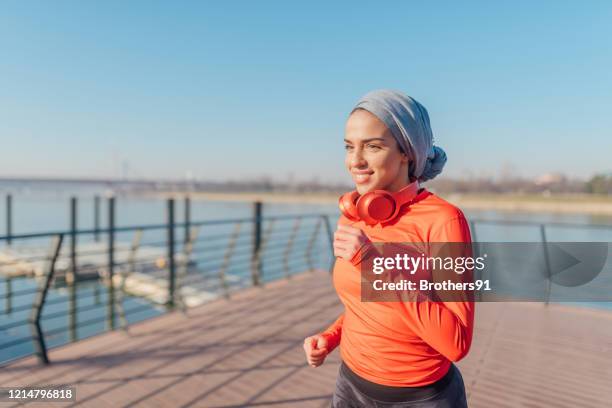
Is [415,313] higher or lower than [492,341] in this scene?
higher

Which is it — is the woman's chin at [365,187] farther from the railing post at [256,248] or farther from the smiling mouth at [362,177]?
the railing post at [256,248]

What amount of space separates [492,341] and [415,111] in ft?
10.7

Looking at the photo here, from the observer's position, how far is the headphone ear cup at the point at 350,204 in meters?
0.97

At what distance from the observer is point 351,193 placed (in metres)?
1.01

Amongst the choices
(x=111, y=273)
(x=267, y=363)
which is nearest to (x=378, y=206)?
(x=267, y=363)

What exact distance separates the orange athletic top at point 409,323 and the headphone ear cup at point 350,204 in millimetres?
58

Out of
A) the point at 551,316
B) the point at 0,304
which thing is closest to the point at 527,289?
the point at 551,316

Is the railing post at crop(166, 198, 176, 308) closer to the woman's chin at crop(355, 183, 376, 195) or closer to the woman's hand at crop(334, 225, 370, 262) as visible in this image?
the woman's chin at crop(355, 183, 376, 195)

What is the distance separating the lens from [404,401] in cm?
97

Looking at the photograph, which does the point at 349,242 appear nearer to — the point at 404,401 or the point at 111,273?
the point at 404,401

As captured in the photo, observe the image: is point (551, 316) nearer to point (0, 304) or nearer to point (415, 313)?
point (415, 313)

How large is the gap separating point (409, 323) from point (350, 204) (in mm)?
311

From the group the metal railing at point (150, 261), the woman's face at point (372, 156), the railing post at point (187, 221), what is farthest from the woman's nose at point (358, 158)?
the railing post at point (187, 221)

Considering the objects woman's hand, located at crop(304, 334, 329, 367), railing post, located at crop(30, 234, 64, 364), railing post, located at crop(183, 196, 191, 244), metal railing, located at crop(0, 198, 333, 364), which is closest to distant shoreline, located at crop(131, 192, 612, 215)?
railing post, located at crop(183, 196, 191, 244)
